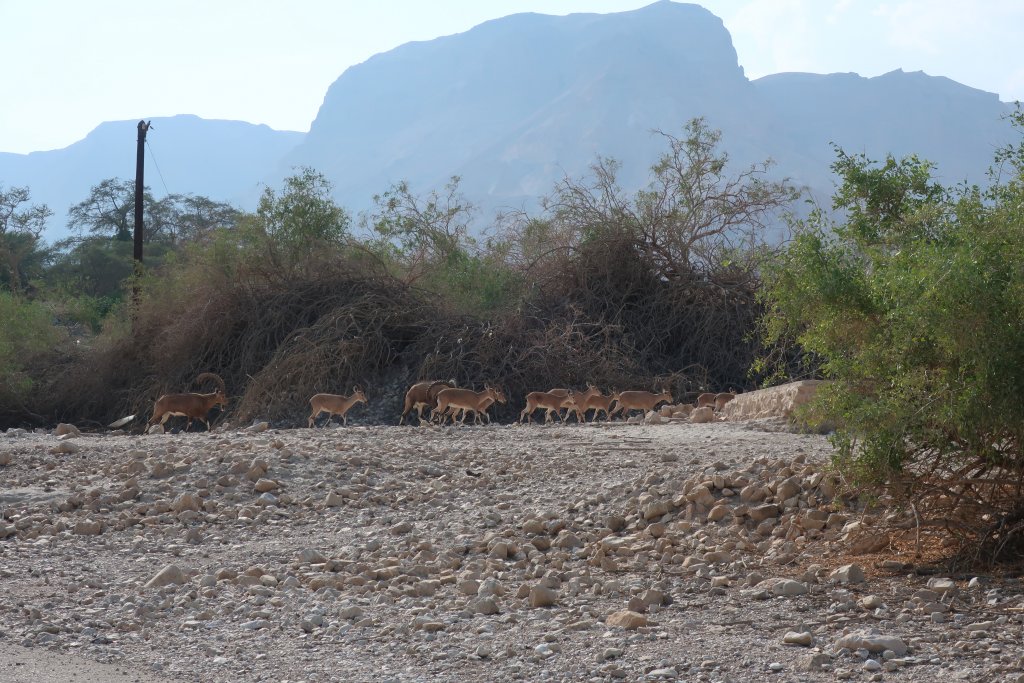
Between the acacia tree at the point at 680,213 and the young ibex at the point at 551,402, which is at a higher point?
the acacia tree at the point at 680,213

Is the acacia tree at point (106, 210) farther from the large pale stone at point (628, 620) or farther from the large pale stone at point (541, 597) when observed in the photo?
the large pale stone at point (628, 620)

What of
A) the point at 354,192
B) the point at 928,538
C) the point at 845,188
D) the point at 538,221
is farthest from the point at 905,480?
the point at 354,192

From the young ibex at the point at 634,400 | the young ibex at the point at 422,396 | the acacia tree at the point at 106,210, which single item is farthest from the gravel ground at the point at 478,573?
the acacia tree at the point at 106,210

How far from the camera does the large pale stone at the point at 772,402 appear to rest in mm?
12242

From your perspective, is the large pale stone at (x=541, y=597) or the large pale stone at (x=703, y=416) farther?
the large pale stone at (x=703, y=416)

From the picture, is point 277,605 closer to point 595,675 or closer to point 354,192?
point 595,675

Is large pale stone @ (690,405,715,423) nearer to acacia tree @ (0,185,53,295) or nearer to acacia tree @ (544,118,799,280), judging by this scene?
acacia tree @ (544,118,799,280)

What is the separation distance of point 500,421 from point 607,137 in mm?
143175

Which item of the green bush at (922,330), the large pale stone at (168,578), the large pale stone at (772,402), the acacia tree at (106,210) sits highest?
the acacia tree at (106,210)

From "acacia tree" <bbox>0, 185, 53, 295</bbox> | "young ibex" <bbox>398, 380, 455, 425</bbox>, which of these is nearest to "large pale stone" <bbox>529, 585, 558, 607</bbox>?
"young ibex" <bbox>398, 380, 455, 425</bbox>

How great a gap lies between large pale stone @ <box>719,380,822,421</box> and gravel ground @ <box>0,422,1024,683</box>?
0.81 metres

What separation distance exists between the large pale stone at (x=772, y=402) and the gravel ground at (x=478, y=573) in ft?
2.66

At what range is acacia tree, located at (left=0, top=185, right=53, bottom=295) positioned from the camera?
40688 millimetres

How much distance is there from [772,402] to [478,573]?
6359 mm
